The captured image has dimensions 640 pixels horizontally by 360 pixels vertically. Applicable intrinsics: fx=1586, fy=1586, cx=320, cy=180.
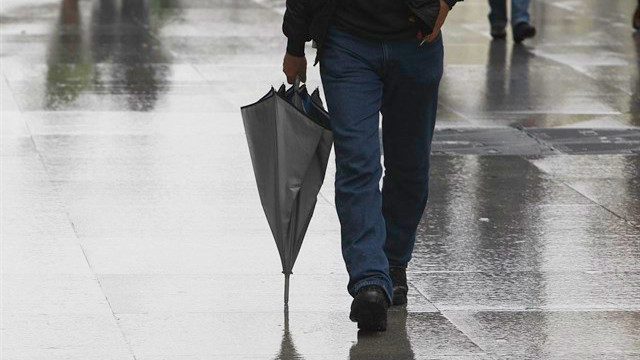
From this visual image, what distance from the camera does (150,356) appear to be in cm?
575

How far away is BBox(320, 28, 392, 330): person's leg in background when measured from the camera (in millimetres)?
6059

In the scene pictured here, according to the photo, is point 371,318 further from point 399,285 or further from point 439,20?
point 439,20

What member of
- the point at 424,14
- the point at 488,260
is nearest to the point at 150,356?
the point at 424,14

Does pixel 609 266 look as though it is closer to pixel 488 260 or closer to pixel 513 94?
pixel 488 260

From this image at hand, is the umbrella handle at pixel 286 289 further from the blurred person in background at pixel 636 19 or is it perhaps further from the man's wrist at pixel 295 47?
the blurred person in background at pixel 636 19

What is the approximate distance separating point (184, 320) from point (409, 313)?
2.99 feet

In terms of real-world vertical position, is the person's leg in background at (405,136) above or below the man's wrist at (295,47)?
below

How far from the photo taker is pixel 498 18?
15422 millimetres

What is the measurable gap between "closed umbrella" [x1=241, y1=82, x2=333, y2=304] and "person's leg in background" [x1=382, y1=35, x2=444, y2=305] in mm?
290

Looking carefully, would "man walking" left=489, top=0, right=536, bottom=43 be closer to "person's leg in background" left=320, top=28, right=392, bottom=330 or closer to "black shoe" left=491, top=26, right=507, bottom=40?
"black shoe" left=491, top=26, right=507, bottom=40

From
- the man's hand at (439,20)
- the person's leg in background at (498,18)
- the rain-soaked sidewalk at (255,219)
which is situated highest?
the man's hand at (439,20)

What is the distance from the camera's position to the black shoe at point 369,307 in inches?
236

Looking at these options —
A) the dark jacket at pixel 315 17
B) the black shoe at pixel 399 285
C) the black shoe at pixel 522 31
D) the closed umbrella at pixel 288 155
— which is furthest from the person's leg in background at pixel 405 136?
the black shoe at pixel 522 31

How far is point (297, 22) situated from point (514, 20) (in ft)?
30.2
